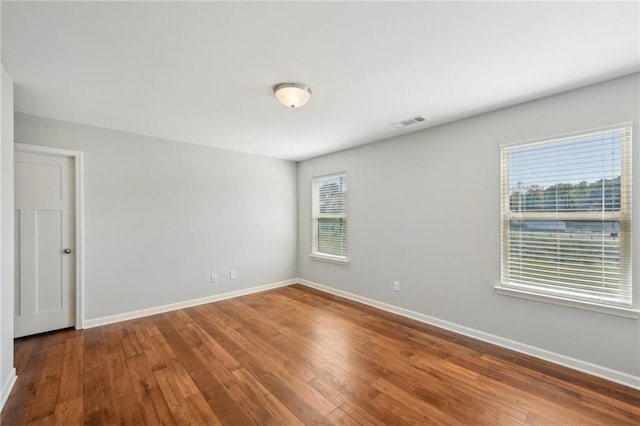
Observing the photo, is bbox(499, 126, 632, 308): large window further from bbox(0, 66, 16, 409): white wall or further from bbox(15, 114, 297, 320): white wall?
bbox(0, 66, 16, 409): white wall

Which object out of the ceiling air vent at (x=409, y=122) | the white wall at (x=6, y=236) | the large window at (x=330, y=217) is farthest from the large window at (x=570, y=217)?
the white wall at (x=6, y=236)

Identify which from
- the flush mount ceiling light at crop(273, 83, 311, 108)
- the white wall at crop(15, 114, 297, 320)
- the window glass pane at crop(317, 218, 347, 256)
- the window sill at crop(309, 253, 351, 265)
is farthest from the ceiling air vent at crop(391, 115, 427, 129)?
the white wall at crop(15, 114, 297, 320)

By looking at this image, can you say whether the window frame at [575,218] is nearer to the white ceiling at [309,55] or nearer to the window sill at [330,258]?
the white ceiling at [309,55]

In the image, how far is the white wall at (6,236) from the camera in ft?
6.48

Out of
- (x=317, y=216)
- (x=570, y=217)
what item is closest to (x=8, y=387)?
(x=317, y=216)

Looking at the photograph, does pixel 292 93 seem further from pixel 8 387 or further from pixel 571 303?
pixel 8 387

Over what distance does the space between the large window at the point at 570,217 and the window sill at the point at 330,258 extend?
2.27 m

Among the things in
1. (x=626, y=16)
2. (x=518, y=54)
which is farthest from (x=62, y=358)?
(x=626, y=16)

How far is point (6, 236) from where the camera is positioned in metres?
2.07

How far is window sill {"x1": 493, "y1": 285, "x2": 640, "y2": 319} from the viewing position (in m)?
2.15

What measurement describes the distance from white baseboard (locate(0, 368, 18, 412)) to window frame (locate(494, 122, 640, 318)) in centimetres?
422

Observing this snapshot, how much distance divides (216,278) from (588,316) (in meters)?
4.46

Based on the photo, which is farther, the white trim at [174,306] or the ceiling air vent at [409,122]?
the white trim at [174,306]

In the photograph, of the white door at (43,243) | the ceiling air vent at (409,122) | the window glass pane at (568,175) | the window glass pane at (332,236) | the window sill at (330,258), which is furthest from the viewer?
the window glass pane at (332,236)
